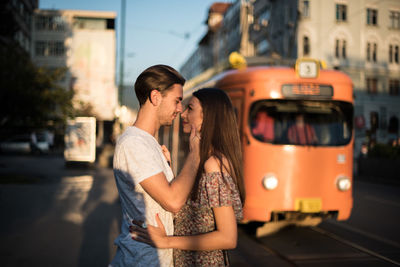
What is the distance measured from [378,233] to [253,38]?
39.7 metres

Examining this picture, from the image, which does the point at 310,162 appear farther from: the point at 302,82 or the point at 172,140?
the point at 172,140

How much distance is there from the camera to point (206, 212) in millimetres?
2211

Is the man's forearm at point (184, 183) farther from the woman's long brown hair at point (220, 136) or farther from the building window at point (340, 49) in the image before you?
the building window at point (340, 49)

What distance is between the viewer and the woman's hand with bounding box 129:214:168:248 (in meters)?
2.07

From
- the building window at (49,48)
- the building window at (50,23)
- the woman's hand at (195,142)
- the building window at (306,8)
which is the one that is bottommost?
the woman's hand at (195,142)

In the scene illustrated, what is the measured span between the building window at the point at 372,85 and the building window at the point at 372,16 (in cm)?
502

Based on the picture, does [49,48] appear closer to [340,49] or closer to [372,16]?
[340,49]

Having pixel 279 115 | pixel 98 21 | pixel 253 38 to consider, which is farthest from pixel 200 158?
pixel 98 21

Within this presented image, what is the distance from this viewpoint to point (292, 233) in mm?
7785

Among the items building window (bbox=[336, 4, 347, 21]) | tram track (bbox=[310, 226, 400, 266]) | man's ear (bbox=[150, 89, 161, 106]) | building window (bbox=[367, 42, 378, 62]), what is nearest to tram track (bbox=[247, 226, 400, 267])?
tram track (bbox=[310, 226, 400, 266])

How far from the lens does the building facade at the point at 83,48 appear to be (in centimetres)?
6047

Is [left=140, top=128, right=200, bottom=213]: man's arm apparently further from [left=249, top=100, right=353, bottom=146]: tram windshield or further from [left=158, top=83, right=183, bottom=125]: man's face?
[left=249, top=100, right=353, bottom=146]: tram windshield

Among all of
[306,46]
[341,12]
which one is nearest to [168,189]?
[306,46]

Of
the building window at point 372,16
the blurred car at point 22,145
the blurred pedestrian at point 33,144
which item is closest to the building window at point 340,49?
the building window at point 372,16
